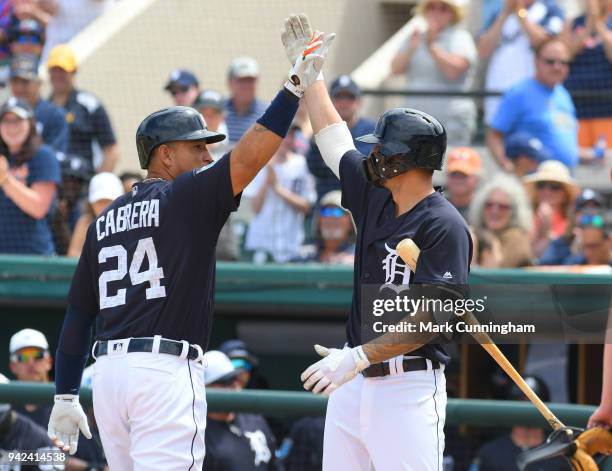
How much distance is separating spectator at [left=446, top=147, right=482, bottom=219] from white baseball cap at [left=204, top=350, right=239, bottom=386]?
194cm

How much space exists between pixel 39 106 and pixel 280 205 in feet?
5.97

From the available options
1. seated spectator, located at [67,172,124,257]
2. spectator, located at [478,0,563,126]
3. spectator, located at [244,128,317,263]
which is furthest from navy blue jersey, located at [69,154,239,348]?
spectator, located at [478,0,563,126]

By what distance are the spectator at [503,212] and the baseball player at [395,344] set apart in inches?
112

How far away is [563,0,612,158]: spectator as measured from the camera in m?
8.65

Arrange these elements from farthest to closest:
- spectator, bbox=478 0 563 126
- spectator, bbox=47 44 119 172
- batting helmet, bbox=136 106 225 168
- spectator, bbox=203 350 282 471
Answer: spectator, bbox=478 0 563 126 < spectator, bbox=47 44 119 172 < spectator, bbox=203 350 282 471 < batting helmet, bbox=136 106 225 168

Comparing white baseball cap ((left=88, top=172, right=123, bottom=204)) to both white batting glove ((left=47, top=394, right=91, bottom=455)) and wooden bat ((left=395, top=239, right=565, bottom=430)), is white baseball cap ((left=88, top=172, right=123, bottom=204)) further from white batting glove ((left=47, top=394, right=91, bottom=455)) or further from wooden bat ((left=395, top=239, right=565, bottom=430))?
wooden bat ((left=395, top=239, right=565, bottom=430))

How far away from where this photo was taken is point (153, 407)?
417cm

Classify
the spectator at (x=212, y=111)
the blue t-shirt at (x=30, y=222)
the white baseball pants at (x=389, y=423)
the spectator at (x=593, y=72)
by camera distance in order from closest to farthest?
the white baseball pants at (x=389, y=423), the blue t-shirt at (x=30, y=222), the spectator at (x=212, y=111), the spectator at (x=593, y=72)

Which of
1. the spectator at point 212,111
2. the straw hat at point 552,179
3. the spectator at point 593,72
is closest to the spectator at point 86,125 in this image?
the spectator at point 212,111

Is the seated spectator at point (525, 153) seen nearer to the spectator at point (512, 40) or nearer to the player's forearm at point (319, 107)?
the spectator at point (512, 40)

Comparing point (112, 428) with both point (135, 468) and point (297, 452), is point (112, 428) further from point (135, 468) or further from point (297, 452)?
point (297, 452)

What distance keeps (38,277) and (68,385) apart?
2.76 m

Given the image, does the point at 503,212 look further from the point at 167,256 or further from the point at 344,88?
the point at 167,256

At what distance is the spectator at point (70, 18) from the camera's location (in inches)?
421
